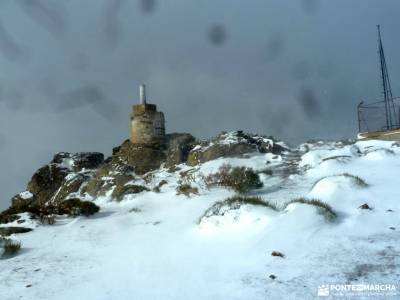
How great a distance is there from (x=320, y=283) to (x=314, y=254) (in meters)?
1.11

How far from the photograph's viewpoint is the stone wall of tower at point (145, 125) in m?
24.5

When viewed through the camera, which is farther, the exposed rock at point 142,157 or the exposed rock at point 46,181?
the exposed rock at point 46,181

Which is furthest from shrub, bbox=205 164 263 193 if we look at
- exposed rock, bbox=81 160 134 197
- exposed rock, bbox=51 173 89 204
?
exposed rock, bbox=51 173 89 204

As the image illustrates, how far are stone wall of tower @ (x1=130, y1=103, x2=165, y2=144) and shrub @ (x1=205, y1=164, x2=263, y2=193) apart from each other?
11858 mm

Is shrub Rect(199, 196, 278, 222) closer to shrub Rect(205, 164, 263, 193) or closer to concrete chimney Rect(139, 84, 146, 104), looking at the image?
shrub Rect(205, 164, 263, 193)

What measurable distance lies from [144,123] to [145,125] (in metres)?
0.17

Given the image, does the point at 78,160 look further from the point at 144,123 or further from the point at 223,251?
the point at 223,251

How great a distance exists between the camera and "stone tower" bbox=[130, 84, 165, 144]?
965 inches

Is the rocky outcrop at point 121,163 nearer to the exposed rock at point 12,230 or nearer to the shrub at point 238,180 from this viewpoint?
the shrub at point 238,180

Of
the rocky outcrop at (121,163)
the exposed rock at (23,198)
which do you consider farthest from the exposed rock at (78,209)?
the exposed rock at (23,198)

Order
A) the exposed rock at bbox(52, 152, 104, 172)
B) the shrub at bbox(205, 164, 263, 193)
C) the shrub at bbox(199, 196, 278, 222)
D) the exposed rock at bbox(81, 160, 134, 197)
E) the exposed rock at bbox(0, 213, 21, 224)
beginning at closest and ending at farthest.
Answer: the shrub at bbox(199, 196, 278, 222) < the shrub at bbox(205, 164, 263, 193) < the exposed rock at bbox(0, 213, 21, 224) < the exposed rock at bbox(81, 160, 134, 197) < the exposed rock at bbox(52, 152, 104, 172)

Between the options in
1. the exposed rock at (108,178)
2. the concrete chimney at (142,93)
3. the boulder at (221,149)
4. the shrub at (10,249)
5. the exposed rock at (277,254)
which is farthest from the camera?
the concrete chimney at (142,93)

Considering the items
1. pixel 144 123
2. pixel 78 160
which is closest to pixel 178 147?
pixel 144 123

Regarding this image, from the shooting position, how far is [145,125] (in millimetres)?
24609
